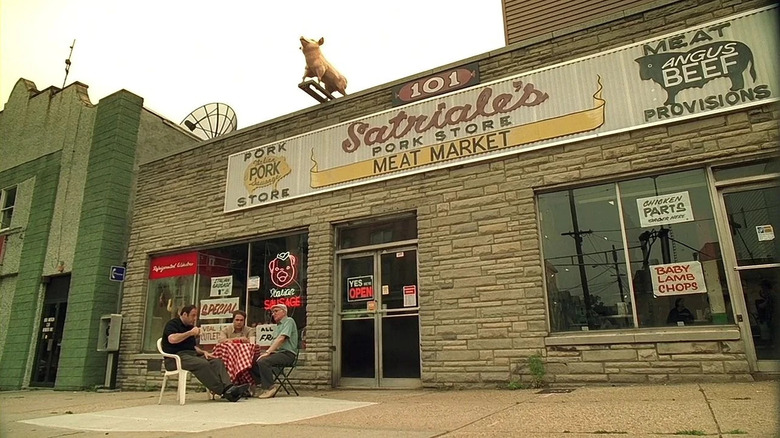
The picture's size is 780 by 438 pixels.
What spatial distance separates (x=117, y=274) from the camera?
11867mm

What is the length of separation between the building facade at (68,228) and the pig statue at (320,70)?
4.13m

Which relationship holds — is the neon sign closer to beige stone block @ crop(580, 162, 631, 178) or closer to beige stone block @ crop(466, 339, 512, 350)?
beige stone block @ crop(466, 339, 512, 350)

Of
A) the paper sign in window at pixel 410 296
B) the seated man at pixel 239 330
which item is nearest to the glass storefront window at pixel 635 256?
the paper sign in window at pixel 410 296

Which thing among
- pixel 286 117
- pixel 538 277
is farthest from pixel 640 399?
pixel 286 117

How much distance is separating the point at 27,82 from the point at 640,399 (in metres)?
18.7

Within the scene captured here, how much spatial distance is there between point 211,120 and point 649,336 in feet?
42.5

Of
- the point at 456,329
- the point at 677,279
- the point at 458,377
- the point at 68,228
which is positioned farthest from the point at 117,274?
the point at 677,279

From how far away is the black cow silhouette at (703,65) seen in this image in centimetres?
→ 668

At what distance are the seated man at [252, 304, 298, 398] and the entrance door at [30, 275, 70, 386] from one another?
301 inches

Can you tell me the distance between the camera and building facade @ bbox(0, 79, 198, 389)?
12.0 meters

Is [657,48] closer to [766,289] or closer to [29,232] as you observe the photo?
[766,289]

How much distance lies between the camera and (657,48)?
7242 millimetres

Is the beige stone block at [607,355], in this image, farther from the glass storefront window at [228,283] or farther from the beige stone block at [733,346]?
the glass storefront window at [228,283]

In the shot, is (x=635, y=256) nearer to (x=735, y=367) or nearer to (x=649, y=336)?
(x=649, y=336)
